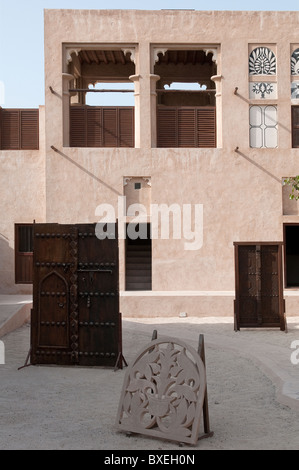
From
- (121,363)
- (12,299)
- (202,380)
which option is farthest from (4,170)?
(202,380)

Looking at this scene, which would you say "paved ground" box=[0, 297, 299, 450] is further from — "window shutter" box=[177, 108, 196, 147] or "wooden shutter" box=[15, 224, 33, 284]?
"window shutter" box=[177, 108, 196, 147]

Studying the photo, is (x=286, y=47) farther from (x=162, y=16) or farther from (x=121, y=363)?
(x=121, y=363)

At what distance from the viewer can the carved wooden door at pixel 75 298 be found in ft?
27.5

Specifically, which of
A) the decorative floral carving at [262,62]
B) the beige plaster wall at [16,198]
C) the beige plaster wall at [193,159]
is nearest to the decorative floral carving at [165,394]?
the beige plaster wall at [193,159]

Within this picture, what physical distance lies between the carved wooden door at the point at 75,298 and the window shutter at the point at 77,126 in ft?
25.8

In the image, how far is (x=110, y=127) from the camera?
53.0 ft

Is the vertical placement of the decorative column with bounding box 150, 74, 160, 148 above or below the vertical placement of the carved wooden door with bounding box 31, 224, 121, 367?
above

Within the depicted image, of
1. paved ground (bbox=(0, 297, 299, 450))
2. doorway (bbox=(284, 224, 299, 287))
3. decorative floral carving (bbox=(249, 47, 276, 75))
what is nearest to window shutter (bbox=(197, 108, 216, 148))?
decorative floral carving (bbox=(249, 47, 276, 75))

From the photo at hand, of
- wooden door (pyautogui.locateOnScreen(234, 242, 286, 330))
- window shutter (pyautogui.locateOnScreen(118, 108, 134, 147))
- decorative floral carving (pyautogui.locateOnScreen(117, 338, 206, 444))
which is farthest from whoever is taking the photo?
window shutter (pyautogui.locateOnScreen(118, 108, 134, 147))

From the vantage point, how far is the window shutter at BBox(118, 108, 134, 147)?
53.0ft

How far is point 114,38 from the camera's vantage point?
15859 millimetres

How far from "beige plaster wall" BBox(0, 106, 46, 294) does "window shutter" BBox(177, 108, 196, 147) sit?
4121mm

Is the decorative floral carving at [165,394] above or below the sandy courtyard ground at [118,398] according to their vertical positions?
above

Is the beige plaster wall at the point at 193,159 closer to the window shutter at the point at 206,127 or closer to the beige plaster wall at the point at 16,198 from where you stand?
the window shutter at the point at 206,127
